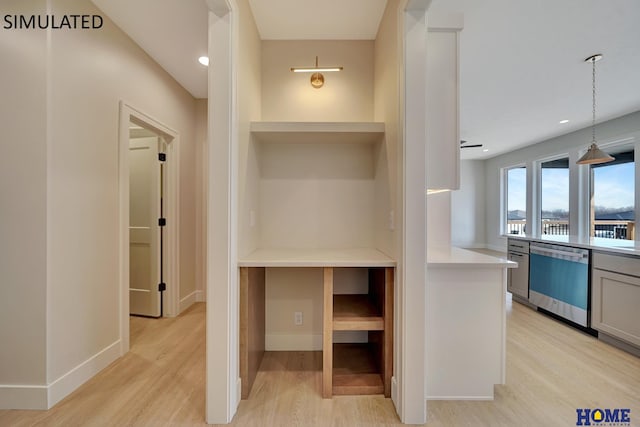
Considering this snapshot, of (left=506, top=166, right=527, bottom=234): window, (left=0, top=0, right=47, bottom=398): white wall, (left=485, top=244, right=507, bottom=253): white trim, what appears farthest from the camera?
(left=485, top=244, right=507, bottom=253): white trim

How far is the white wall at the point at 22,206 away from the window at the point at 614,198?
6902mm

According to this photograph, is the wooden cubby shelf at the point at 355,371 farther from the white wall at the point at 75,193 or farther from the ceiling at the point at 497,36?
the ceiling at the point at 497,36

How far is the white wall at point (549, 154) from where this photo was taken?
4.23 metres

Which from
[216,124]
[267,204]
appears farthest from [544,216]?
[216,124]

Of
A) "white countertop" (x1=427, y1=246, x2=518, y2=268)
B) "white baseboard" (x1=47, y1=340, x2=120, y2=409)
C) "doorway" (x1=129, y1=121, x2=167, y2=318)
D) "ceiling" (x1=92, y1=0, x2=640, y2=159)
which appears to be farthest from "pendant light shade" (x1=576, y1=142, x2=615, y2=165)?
"white baseboard" (x1=47, y1=340, x2=120, y2=409)

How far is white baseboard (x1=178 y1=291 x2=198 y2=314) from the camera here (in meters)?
3.29

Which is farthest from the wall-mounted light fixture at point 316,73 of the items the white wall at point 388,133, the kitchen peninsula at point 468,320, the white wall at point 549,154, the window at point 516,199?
the window at point 516,199

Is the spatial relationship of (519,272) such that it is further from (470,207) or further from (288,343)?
(470,207)

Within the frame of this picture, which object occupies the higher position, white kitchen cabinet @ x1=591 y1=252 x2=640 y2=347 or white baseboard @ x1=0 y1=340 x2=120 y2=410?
white kitchen cabinet @ x1=591 y1=252 x2=640 y2=347

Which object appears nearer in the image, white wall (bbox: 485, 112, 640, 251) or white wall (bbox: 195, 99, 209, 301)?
white wall (bbox: 195, 99, 209, 301)

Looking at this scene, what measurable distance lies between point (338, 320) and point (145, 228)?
2.59 m

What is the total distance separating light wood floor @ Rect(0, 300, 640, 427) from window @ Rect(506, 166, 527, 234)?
5.14 meters

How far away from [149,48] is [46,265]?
2075 mm

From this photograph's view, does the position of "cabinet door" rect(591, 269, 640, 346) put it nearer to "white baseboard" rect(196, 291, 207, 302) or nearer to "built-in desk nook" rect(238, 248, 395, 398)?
"built-in desk nook" rect(238, 248, 395, 398)
